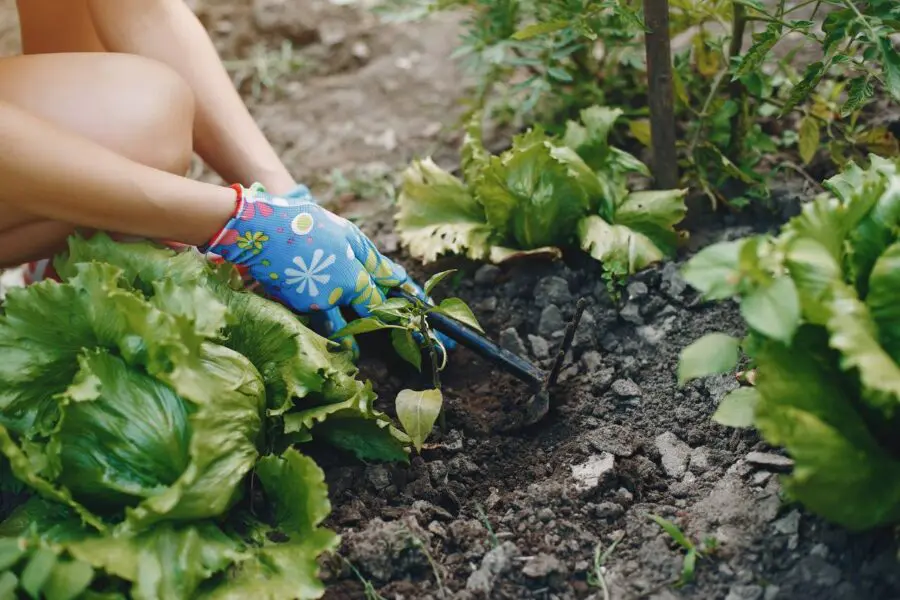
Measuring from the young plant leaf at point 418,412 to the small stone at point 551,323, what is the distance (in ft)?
1.41

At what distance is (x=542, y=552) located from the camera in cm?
155

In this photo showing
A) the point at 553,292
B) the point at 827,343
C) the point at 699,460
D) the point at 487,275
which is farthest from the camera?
the point at 487,275

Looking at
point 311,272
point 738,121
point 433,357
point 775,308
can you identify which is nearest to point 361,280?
point 311,272

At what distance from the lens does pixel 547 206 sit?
2.02 metres

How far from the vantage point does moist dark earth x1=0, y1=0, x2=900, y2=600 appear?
1.45 m

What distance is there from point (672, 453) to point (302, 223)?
85 centimetres

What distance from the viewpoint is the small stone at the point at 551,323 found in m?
2.02

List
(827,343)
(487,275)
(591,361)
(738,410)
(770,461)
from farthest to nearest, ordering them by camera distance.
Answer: (487,275)
(591,361)
(770,461)
(738,410)
(827,343)

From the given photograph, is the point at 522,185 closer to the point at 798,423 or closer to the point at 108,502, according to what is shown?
the point at 798,423

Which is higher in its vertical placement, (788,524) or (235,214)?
(235,214)

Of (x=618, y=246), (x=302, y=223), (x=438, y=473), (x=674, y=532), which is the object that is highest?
(x=302, y=223)

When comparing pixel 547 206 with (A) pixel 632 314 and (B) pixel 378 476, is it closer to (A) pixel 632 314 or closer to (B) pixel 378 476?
(A) pixel 632 314

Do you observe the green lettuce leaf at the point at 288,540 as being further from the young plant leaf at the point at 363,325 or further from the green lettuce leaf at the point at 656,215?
the green lettuce leaf at the point at 656,215

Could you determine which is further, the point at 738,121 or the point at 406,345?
the point at 738,121
